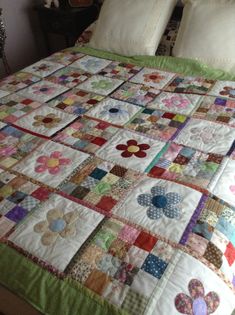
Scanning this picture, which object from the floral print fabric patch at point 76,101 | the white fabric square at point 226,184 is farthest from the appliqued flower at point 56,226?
the floral print fabric patch at point 76,101

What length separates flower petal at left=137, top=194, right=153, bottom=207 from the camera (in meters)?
1.08

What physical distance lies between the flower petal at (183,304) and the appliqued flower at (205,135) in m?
0.71

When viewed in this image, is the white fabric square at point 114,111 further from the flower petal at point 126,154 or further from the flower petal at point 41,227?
the flower petal at point 41,227

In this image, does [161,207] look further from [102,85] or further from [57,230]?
[102,85]

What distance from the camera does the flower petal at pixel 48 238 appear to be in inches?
38.6

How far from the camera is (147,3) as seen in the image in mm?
2172

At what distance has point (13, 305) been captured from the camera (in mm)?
955

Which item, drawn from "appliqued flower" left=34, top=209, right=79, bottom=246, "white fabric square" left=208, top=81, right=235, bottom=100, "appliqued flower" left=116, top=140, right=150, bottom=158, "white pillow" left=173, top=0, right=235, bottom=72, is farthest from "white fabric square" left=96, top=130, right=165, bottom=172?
"white pillow" left=173, top=0, right=235, bottom=72

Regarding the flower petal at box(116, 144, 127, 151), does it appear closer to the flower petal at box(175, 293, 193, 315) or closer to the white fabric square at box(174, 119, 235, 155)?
the white fabric square at box(174, 119, 235, 155)

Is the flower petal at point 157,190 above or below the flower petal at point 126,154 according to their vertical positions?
above

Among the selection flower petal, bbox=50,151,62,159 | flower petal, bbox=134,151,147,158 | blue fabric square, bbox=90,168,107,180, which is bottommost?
blue fabric square, bbox=90,168,107,180

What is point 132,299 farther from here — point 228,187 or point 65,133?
point 65,133

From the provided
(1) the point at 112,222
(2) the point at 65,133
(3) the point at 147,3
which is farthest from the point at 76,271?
(3) the point at 147,3

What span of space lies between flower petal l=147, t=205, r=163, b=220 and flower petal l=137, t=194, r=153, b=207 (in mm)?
19
